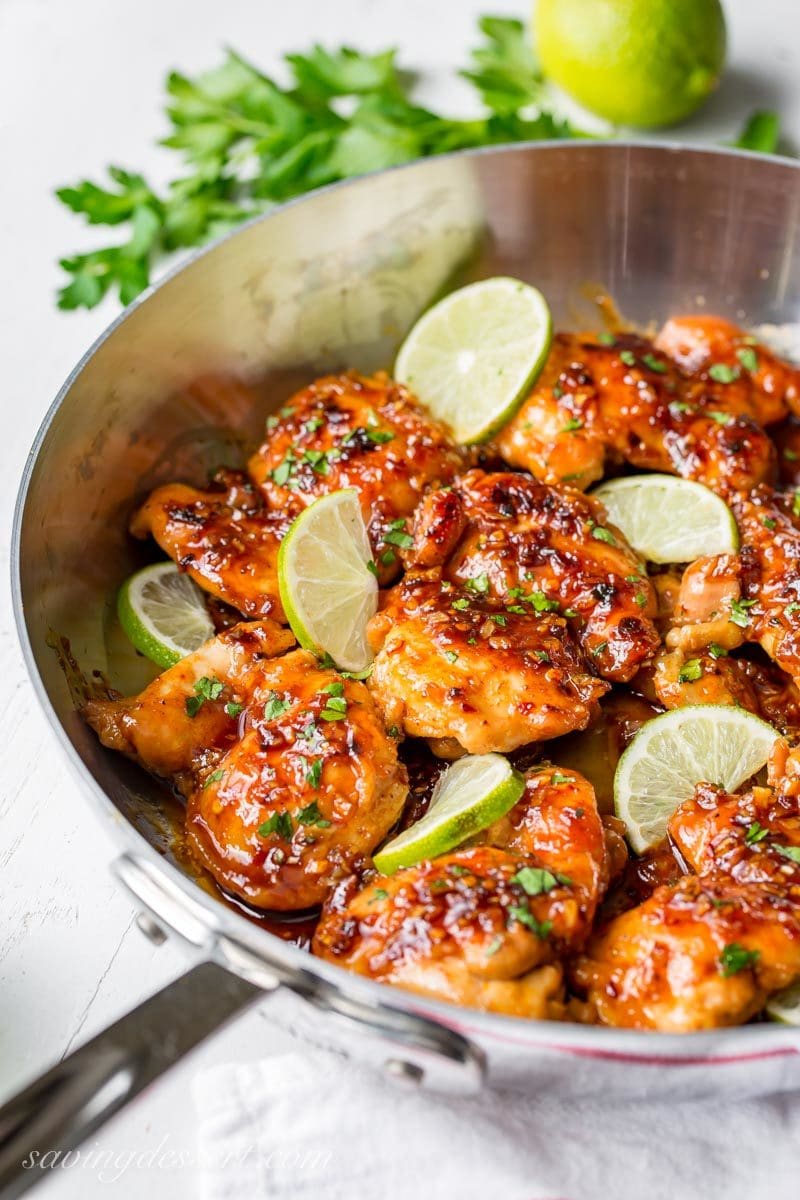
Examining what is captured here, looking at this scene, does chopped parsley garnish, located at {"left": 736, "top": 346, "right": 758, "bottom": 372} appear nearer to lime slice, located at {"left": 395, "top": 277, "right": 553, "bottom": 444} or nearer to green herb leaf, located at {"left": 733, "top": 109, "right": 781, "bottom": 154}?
lime slice, located at {"left": 395, "top": 277, "right": 553, "bottom": 444}

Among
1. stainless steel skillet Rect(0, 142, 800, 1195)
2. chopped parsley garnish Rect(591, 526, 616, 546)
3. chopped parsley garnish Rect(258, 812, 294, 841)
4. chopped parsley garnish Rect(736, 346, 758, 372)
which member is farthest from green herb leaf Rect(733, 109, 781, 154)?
chopped parsley garnish Rect(258, 812, 294, 841)

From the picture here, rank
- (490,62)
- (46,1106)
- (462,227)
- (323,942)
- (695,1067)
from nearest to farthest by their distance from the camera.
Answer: (46,1106) → (695,1067) → (323,942) → (462,227) → (490,62)

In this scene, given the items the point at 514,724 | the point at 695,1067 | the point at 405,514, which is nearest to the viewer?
the point at 695,1067

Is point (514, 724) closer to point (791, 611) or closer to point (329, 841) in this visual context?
point (329, 841)

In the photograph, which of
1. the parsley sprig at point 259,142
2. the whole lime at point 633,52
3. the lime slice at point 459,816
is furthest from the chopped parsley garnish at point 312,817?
the whole lime at point 633,52

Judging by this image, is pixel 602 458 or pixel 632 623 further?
pixel 602 458

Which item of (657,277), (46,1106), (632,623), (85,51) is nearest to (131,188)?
(85,51)
